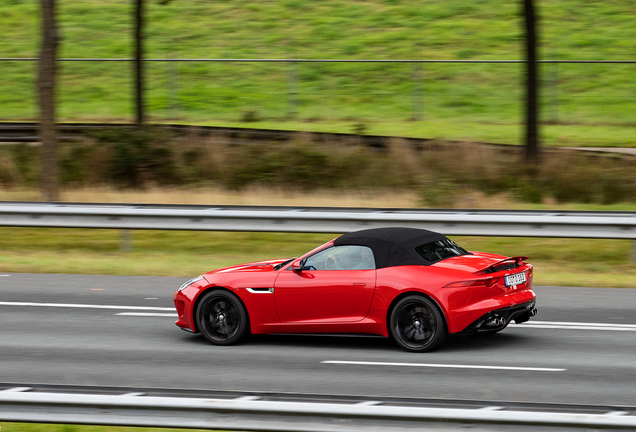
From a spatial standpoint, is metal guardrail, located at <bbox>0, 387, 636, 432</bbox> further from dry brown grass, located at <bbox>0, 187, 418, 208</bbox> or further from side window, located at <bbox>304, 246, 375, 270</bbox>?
dry brown grass, located at <bbox>0, 187, 418, 208</bbox>

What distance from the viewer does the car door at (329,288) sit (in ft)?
28.8

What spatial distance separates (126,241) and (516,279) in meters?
8.62

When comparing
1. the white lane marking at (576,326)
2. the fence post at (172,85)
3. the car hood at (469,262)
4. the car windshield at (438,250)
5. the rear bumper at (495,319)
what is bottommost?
the white lane marking at (576,326)

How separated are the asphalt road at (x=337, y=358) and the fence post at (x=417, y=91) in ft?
57.4

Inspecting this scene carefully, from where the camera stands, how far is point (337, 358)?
8672 mm

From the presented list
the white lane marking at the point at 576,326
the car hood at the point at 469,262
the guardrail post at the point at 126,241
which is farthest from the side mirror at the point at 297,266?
the guardrail post at the point at 126,241

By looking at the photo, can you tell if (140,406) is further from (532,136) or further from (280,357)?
(532,136)

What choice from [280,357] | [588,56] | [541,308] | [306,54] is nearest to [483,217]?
[541,308]

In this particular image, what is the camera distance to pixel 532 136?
2102 cm

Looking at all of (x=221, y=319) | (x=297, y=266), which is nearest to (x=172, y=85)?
(x=221, y=319)

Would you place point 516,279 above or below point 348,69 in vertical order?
below

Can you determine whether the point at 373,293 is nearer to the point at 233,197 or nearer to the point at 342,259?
the point at 342,259

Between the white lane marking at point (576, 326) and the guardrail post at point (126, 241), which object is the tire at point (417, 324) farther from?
the guardrail post at point (126, 241)

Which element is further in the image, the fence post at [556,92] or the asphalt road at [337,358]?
the fence post at [556,92]
